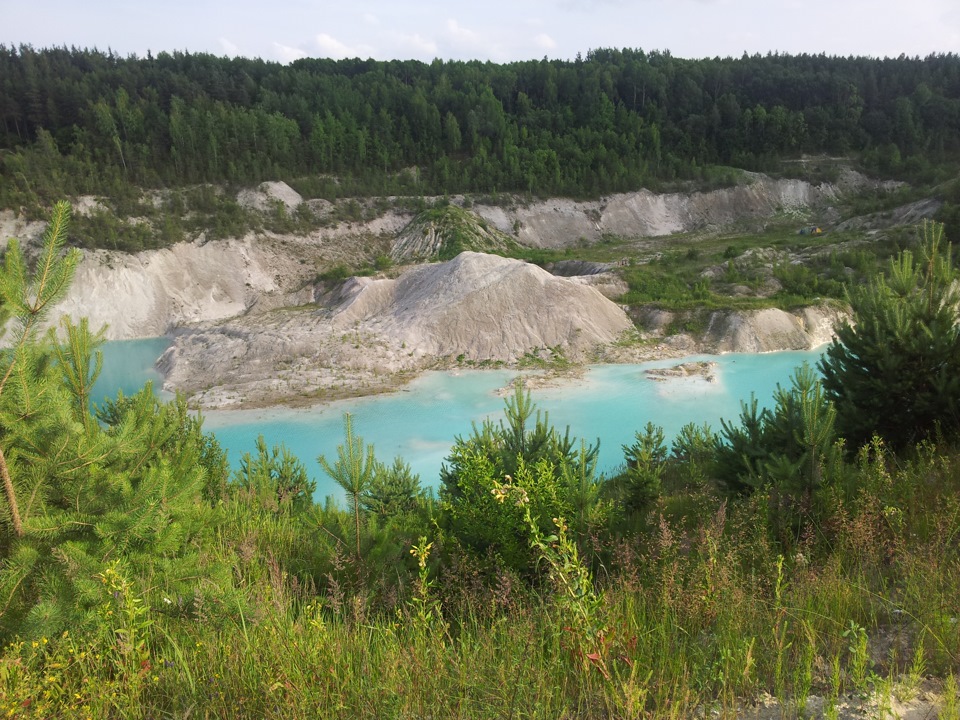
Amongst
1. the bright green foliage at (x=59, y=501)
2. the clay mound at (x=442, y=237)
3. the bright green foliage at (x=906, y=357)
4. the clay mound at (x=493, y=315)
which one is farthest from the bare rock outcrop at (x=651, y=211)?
the bright green foliage at (x=59, y=501)

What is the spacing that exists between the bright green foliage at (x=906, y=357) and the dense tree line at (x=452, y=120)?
154 ft

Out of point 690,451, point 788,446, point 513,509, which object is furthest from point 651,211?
point 513,509

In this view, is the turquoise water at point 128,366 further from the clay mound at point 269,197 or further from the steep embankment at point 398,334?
the clay mound at point 269,197

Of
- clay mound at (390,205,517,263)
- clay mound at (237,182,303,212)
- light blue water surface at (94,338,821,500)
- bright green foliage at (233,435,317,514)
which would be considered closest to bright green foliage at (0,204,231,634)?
bright green foliage at (233,435,317,514)

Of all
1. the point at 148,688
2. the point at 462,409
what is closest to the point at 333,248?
the point at 462,409

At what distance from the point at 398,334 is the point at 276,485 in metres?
17.5

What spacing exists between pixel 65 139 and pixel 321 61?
42870 mm

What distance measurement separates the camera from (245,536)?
681 centimetres

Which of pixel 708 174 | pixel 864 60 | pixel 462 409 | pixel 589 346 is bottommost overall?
pixel 462 409

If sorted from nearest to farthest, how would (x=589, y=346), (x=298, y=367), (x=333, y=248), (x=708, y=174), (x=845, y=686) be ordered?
(x=845, y=686) → (x=298, y=367) → (x=589, y=346) → (x=333, y=248) → (x=708, y=174)

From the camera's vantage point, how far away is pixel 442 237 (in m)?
Result: 47.4

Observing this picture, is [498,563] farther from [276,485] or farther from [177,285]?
[177,285]

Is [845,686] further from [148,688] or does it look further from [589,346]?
[589,346]

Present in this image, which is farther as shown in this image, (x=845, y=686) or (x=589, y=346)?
(x=589, y=346)
